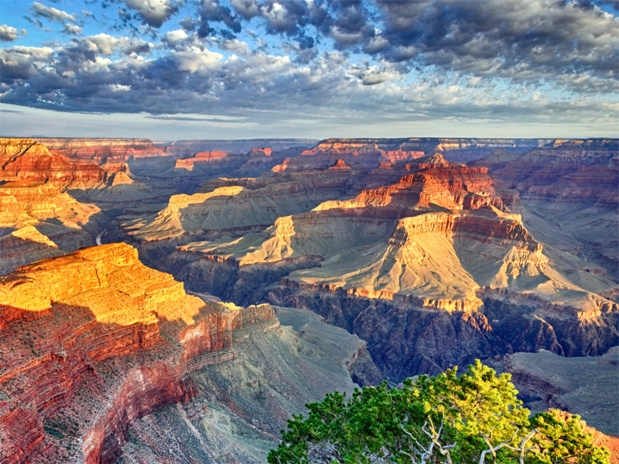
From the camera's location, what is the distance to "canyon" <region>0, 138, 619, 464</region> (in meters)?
41.1

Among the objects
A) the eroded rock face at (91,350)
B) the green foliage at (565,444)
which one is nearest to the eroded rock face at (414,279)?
the eroded rock face at (91,350)

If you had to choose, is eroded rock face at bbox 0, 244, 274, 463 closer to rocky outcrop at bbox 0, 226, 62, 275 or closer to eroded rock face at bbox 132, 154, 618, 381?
eroded rock face at bbox 132, 154, 618, 381

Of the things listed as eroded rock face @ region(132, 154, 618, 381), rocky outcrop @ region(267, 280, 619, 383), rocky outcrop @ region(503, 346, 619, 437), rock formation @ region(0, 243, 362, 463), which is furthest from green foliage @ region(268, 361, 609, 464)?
eroded rock face @ region(132, 154, 618, 381)

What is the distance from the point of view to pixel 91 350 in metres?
44.0

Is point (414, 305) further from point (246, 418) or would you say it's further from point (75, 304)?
point (75, 304)

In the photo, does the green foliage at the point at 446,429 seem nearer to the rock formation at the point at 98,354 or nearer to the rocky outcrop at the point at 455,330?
the rock formation at the point at 98,354

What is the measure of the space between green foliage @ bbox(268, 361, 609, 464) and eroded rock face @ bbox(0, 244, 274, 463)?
19.0 m

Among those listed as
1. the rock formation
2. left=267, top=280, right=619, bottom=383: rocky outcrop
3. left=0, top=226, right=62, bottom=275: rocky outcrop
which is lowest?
left=267, top=280, right=619, bottom=383: rocky outcrop

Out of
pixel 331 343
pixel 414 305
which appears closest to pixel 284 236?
pixel 414 305

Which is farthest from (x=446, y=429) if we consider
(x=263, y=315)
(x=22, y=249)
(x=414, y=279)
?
(x=22, y=249)

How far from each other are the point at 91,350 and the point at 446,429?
33469mm

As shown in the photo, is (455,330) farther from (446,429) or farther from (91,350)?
(446,429)

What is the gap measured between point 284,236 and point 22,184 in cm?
12466

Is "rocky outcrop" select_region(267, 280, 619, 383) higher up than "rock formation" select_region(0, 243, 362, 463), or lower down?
lower down
